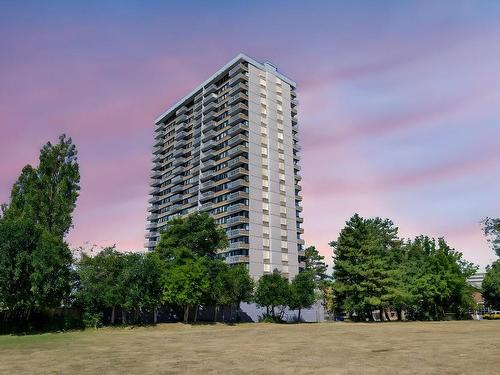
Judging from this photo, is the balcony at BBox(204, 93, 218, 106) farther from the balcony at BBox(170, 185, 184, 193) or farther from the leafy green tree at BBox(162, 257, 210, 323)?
the leafy green tree at BBox(162, 257, 210, 323)

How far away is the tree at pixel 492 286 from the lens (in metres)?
83.2

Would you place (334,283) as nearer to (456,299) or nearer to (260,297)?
(260,297)

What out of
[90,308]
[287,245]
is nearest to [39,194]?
[90,308]

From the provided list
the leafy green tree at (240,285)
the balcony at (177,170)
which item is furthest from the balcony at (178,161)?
→ the leafy green tree at (240,285)

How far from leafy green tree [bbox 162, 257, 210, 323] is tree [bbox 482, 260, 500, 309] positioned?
5988 cm

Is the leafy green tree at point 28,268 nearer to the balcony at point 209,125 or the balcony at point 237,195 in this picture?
the balcony at point 237,195

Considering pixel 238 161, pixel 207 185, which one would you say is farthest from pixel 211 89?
pixel 207 185

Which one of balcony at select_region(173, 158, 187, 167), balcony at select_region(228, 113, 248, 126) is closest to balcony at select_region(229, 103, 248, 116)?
balcony at select_region(228, 113, 248, 126)

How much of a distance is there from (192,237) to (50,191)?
26.2 m

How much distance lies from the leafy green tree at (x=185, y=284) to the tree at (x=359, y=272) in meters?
27.5

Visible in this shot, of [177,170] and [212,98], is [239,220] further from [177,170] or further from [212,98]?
[212,98]

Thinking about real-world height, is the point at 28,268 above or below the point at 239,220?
below

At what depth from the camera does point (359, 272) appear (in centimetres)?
7406

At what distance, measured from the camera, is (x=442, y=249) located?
270ft
